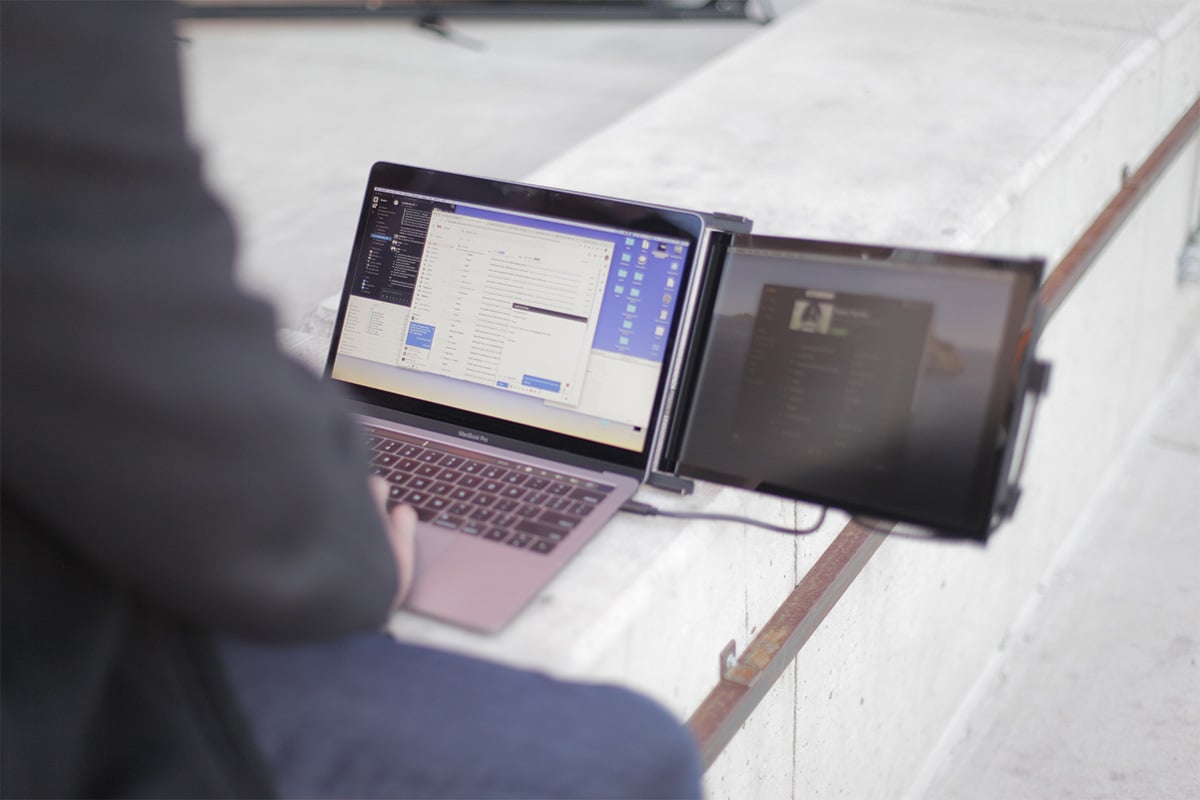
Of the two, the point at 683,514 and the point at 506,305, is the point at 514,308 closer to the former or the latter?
the point at 506,305

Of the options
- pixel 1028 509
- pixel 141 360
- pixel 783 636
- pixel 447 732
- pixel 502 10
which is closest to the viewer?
pixel 141 360

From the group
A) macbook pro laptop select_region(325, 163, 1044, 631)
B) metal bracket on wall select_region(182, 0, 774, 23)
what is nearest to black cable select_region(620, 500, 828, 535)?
macbook pro laptop select_region(325, 163, 1044, 631)

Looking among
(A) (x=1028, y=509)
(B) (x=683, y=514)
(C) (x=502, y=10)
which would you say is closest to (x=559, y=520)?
(B) (x=683, y=514)

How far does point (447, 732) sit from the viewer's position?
0.87 metres

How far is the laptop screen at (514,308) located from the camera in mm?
1196

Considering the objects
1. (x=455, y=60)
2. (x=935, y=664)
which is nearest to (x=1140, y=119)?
(x=935, y=664)

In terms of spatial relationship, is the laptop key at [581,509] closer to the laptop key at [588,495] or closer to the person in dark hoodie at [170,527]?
the laptop key at [588,495]

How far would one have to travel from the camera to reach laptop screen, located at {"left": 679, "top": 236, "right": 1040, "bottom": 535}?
1037mm

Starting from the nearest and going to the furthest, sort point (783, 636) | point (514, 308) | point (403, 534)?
point (403, 534)
point (514, 308)
point (783, 636)

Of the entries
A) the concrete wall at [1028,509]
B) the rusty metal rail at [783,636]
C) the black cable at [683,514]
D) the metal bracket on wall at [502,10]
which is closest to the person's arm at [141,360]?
the black cable at [683,514]

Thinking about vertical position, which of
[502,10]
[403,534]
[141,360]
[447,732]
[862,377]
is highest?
[502,10]

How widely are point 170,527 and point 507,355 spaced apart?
0.58m

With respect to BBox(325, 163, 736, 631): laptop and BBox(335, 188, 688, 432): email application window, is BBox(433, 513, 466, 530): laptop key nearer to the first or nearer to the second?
BBox(325, 163, 736, 631): laptop

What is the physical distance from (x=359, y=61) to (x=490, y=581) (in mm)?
3766
